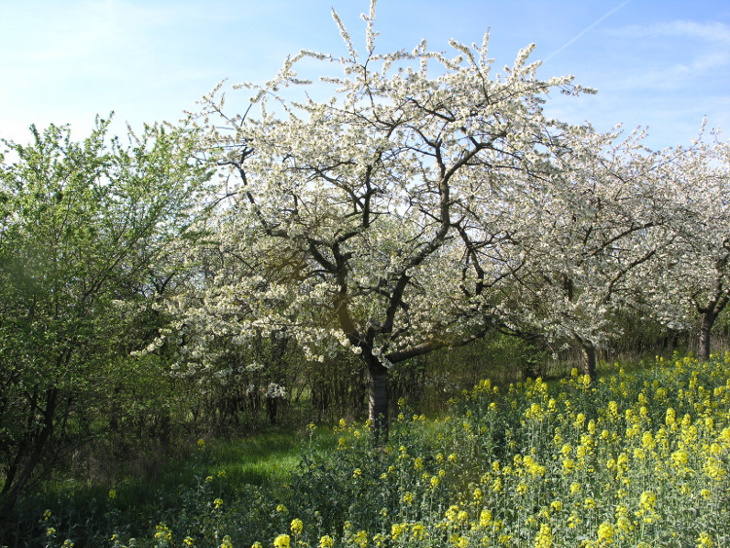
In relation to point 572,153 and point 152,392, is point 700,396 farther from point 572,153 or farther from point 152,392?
point 152,392

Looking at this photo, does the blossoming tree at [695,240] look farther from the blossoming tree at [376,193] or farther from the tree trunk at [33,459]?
the tree trunk at [33,459]

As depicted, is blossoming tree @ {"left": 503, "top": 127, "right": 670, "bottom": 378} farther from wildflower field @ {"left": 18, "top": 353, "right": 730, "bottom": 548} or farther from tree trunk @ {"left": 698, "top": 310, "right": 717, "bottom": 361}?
tree trunk @ {"left": 698, "top": 310, "right": 717, "bottom": 361}

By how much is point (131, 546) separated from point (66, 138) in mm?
4440

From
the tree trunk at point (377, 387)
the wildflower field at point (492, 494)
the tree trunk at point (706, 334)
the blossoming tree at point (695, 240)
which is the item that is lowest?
the wildflower field at point (492, 494)

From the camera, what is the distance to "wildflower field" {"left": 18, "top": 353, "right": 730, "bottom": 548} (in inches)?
164

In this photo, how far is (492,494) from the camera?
5.41 metres

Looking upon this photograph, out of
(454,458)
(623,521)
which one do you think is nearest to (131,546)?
(454,458)

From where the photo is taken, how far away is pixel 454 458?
20.0ft

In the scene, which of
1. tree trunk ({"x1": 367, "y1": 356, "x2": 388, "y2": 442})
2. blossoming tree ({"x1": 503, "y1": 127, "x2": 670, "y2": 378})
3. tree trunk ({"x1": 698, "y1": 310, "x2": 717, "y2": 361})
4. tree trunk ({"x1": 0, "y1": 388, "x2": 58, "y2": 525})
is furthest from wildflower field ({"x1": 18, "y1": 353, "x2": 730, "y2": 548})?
tree trunk ({"x1": 698, "y1": 310, "x2": 717, "y2": 361})

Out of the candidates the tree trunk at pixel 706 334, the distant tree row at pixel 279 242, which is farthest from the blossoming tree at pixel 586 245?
the tree trunk at pixel 706 334

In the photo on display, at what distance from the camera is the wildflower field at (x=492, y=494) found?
4172mm

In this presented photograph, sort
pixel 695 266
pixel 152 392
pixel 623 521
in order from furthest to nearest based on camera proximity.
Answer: pixel 695 266 → pixel 152 392 → pixel 623 521

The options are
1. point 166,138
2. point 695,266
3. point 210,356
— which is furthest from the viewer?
point 695,266

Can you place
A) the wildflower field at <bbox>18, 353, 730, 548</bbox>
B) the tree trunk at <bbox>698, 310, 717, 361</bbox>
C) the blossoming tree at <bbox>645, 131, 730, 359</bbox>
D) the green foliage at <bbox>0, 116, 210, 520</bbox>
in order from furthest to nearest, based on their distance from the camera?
the tree trunk at <bbox>698, 310, 717, 361</bbox>, the blossoming tree at <bbox>645, 131, 730, 359</bbox>, the green foliage at <bbox>0, 116, 210, 520</bbox>, the wildflower field at <bbox>18, 353, 730, 548</bbox>
